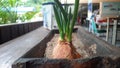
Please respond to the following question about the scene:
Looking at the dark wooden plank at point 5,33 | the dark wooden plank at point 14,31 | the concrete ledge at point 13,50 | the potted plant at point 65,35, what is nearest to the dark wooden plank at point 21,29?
the dark wooden plank at point 14,31

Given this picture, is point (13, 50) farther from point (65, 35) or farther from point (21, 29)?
point (21, 29)

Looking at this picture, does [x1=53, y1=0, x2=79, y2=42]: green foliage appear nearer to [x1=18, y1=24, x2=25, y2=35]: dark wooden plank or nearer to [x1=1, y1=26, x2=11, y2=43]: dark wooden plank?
[x1=1, y1=26, x2=11, y2=43]: dark wooden plank

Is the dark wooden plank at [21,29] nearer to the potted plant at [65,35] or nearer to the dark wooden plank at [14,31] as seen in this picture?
the dark wooden plank at [14,31]

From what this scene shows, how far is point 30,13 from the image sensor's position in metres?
4.23

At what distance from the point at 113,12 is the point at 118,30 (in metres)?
0.65

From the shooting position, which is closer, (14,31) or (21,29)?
(14,31)

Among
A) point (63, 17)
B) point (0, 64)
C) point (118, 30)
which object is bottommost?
point (118, 30)

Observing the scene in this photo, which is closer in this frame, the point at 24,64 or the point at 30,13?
the point at 24,64

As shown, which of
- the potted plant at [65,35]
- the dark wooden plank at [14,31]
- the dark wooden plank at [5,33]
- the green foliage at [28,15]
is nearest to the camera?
the potted plant at [65,35]

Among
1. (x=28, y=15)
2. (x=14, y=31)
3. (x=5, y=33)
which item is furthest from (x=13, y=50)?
(x=28, y=15)

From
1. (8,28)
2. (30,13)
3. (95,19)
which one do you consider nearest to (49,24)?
(8,28)

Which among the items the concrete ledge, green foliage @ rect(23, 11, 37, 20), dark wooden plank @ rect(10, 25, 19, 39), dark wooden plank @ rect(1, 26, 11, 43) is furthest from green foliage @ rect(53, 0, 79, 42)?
green foliage @ rect(23, 11, 37, 20)

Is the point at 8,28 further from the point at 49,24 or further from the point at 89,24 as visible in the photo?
the point at 89,24

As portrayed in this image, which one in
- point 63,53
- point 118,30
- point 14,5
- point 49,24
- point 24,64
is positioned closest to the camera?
point 24,64
